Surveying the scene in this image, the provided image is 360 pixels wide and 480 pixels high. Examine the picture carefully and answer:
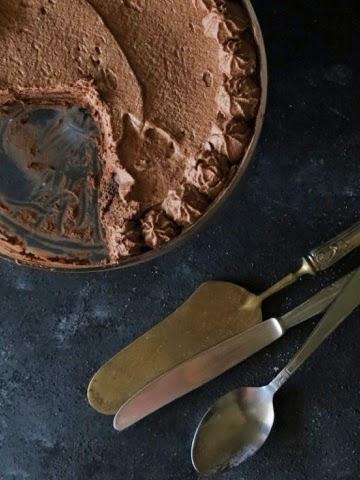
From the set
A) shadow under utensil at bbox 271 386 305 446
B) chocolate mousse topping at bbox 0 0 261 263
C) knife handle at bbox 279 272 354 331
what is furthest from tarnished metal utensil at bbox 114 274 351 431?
chocolate mousse topping at bbox 0 0 261 263

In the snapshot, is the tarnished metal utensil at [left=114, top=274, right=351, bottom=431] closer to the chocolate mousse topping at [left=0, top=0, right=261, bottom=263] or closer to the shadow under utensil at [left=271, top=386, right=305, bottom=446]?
the shadow under utensil at [left=271, top=386, right=305, bottom=446]

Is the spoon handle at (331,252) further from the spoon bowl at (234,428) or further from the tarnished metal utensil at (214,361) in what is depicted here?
the spoon bowl at (234,428)

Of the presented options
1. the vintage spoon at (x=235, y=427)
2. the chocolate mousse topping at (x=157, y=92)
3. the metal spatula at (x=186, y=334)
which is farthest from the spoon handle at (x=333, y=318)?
the chocolate mousse topping at (x=157, y=92)

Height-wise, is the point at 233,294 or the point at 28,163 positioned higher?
the point at 28,163

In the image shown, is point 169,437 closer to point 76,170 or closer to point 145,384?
point 145,384

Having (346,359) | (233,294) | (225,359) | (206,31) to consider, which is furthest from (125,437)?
(206,31)

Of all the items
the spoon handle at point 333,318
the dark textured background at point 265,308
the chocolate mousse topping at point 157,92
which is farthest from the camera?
the dark textured background at point 265,308

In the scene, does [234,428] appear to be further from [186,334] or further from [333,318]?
[333,318]
